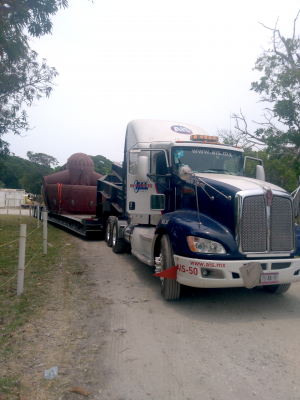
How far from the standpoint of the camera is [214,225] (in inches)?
206

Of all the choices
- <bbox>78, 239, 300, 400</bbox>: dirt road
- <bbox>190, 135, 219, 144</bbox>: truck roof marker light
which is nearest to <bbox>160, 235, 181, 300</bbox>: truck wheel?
<bbox>78, 239, 300, 400</bbox>: dirt road

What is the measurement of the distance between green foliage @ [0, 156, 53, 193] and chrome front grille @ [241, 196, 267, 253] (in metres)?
47.9

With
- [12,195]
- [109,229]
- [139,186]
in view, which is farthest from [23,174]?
[139,186]

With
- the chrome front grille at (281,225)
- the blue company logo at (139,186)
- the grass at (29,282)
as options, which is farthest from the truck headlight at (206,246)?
the blue company logo at (139,186)

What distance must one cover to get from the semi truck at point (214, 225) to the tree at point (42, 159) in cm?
7228

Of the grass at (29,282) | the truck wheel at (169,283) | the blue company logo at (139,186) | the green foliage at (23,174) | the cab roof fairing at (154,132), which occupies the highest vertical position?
the green foliage at (23,174)

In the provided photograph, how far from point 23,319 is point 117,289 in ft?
6.72

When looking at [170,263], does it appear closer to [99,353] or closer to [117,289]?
[117,289]

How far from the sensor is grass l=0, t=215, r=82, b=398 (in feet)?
13.3

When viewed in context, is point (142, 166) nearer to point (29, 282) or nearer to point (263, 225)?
point (263, 225)

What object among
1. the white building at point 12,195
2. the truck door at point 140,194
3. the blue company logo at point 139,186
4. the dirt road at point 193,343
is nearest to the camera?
the dirt road at point 193,343

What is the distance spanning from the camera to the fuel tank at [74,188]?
16.0 meters

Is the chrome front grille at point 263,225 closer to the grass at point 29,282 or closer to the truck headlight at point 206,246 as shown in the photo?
the truck headlight at point 206,246

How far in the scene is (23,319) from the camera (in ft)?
15.4
